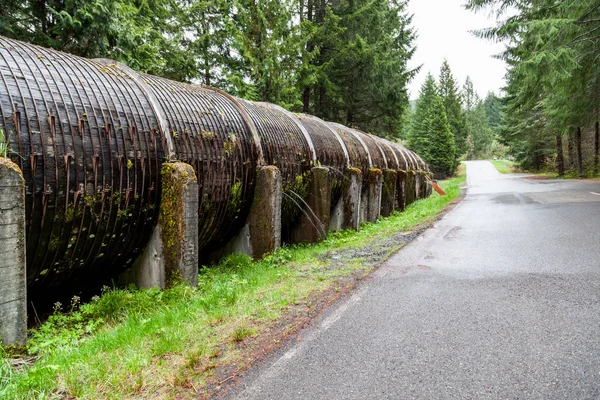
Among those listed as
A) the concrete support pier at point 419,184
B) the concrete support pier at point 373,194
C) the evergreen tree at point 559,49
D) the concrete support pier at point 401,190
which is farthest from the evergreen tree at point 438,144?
the concrete support pier at point 373,194

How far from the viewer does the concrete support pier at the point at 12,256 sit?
→ 3.06 metres

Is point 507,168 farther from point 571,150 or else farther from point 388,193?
point 388,193

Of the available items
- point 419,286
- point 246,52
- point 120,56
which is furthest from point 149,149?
point 246,52

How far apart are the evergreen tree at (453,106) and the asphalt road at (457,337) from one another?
52.3 m

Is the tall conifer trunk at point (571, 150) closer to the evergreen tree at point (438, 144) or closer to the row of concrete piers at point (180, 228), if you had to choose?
the evergreen tree at point (438, 144)

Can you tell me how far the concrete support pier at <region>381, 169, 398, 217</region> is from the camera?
546 inches

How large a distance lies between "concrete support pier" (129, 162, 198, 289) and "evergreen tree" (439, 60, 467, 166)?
54.1 m

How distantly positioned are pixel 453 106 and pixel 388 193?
53.1 m

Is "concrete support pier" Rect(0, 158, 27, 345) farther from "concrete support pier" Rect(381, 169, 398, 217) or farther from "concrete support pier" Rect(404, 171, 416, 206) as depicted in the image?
"concrete support pier" Rect(404, 171, 416, 206)

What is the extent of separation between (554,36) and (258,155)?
438 inches

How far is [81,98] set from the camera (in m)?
4.32

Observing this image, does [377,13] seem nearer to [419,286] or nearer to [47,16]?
[47,16]

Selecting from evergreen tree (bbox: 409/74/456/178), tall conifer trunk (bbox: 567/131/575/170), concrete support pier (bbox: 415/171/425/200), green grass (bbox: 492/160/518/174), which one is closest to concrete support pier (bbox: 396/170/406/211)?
concrete support pier (bbox: 415/171/425/200)

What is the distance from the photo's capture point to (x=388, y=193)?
14086 mm
